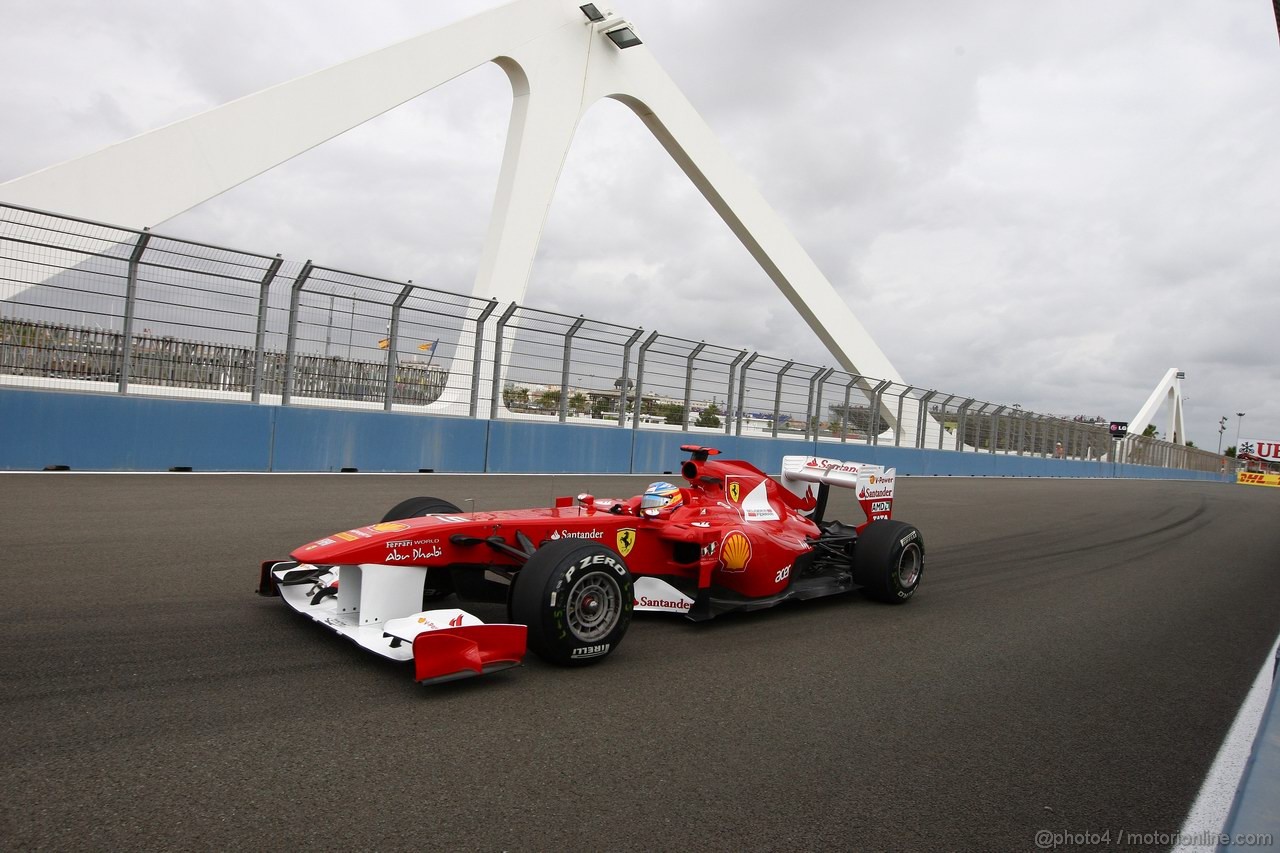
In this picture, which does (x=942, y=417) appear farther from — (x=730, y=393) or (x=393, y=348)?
(x=393, y=348)

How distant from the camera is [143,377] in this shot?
1024cm

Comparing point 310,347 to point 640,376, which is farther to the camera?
point 640,376

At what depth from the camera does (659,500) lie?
208 inches

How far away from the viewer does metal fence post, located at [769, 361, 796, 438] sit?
19188 millimetres

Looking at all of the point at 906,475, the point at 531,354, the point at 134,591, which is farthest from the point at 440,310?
the point at 906,475

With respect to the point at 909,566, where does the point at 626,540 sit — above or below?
above

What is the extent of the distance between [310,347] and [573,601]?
9.00 meters

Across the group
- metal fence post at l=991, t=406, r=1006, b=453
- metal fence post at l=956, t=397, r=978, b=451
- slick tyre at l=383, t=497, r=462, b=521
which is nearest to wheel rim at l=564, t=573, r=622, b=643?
slick tyre at l=383, t=497, r=462, b=521

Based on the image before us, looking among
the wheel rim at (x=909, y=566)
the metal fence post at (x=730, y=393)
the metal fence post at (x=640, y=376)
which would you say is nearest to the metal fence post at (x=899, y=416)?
the metal fence post at (x=730, y=393)

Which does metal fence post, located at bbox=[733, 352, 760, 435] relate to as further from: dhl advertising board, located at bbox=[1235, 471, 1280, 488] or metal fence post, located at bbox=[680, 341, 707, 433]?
dhl advertising board, located at bbox=[1235, 471, 1280, 488]

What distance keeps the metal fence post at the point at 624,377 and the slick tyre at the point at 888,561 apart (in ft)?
32.1

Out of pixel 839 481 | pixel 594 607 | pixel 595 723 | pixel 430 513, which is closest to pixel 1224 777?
pixel 595 723

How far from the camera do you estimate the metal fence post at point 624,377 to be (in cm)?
1563

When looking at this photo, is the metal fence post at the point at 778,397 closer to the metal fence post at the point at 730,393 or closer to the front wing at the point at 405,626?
the metal fence post at the point at 730,393
